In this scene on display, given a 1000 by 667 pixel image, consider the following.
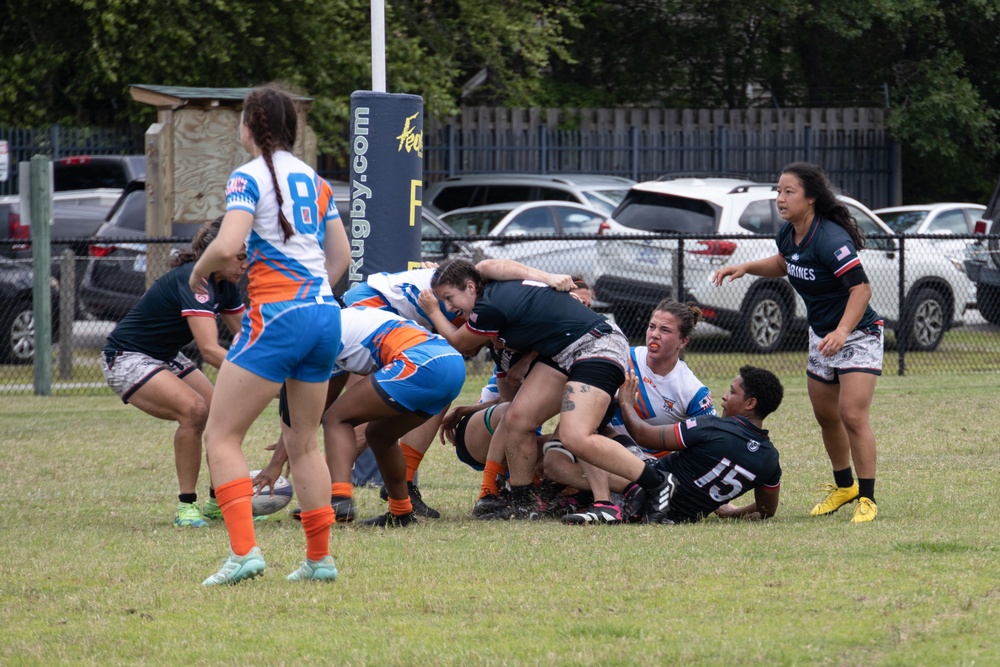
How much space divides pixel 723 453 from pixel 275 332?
2.55 meters

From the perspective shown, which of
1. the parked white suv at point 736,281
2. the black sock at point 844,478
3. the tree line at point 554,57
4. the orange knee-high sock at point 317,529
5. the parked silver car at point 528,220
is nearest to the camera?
the orange knee-high sock at point 317,529

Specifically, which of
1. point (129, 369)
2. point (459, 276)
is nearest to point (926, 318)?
point (459, 276)

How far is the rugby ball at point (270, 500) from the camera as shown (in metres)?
7.16

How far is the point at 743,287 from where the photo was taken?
1503cm

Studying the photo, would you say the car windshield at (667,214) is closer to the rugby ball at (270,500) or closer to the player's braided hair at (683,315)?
the player's braided hair at (683,315)

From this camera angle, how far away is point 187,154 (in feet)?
46.9

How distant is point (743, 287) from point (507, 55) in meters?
12.3

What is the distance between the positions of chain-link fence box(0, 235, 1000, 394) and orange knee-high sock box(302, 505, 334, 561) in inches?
316

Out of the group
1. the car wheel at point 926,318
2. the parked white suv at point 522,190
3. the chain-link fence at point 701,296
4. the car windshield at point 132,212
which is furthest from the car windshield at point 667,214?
the car windshield at point 132,212

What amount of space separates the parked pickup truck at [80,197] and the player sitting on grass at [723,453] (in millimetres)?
9287

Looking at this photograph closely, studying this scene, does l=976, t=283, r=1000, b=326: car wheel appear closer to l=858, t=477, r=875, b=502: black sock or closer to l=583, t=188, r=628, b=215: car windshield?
l=583, t=188, r=628, b=215: car windshield

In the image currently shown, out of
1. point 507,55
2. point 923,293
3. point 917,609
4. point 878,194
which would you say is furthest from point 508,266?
point 878,194

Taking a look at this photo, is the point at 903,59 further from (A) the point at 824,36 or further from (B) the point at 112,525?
(B) the point at 112,525

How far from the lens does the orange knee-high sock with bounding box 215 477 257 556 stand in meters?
5.30
